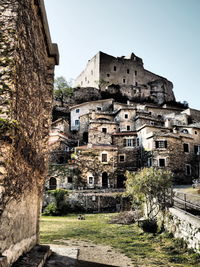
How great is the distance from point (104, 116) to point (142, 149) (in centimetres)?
1241

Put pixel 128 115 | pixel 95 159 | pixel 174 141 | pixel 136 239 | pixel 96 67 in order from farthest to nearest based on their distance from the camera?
pixel 96 67
pixel 128 115
pixel 174 141
pixel 95 159
pixel 136 239

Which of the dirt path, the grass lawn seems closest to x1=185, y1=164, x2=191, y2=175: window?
the grass lawn

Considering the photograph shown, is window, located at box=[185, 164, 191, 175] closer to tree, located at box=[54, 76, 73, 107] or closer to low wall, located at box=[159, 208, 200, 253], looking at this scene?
low wall, located at box=[159, 208, 200, 253]

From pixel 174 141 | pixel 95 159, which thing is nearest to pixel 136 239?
pixel 95 159

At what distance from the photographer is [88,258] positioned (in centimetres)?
677

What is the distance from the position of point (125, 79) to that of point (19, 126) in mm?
64923

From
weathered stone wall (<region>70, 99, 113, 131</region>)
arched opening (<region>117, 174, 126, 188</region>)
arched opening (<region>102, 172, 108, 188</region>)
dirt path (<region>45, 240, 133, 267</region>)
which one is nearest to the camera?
dirt path (<region>45, 240, 133, 267</region>)

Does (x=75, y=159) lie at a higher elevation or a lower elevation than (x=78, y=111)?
lower

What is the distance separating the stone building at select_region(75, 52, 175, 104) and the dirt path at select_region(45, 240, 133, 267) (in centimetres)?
5404

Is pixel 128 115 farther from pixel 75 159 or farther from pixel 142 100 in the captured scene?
pixel 142 100

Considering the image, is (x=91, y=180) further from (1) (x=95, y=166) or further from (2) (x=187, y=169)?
(2) (x=187, y=169)

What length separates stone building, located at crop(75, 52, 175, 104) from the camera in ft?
201

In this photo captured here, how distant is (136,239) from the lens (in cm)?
987

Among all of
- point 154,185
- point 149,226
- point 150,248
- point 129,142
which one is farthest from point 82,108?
point 150,248
